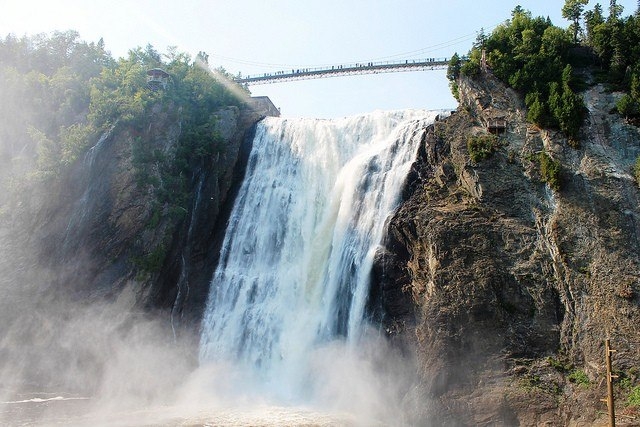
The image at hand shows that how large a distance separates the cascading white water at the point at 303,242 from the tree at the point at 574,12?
11853 mm

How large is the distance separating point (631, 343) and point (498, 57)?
19.0m

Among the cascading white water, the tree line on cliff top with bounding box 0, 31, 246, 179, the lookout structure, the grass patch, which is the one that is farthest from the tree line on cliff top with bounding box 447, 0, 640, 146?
the lookout structure

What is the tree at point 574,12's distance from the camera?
39.3m

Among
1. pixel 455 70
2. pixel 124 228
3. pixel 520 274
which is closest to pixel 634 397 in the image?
pixel 520 274

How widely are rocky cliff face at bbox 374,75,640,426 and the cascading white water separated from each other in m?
2.28

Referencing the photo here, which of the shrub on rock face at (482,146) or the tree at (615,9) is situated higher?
the tree at (615,9)

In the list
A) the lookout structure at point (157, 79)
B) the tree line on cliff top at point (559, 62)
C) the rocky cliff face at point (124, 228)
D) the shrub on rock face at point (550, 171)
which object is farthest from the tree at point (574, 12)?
the lookout structure at point (157, 79)

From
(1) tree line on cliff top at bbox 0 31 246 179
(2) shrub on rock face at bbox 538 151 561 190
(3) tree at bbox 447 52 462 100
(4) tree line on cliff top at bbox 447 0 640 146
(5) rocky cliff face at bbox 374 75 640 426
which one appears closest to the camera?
(5) rocky cliff face at bbox 374 75 640 426

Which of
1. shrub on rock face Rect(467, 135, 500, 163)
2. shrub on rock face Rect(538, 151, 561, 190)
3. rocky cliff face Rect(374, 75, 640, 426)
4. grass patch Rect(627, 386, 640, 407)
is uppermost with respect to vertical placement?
shrub on rock face Rect(467, 135, 500, 163)

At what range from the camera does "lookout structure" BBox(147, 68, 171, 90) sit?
48.2m

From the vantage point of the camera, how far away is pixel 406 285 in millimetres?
30125

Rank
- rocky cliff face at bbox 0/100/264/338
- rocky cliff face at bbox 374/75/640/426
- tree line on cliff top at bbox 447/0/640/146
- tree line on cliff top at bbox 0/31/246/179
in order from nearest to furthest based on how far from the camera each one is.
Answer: rocky cliff face at bbox 374/75/640/426
tree line on cliff top at bbox 447/0/640/146
rocky cliff face at bbox 0/100/264/338
tree line on cliff top at bbox 0/31/246/179

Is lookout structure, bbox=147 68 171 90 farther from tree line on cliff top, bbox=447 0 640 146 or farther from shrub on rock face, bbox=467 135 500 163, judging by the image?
shrub on rock face, bbox=467 135 500 163

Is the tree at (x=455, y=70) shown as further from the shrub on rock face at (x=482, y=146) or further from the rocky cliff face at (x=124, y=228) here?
the rocky cliff face at (x=124, y=228)
